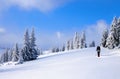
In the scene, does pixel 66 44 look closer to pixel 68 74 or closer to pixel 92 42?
pixel 92 42

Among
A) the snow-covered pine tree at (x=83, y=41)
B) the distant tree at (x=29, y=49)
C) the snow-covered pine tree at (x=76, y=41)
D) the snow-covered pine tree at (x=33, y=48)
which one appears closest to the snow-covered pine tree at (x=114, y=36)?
the snow-covered pine tree at (x=33, y=48)

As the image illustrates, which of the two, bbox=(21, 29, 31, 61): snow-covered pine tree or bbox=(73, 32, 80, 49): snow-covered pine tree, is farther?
bbox=(73, 32, 80, 49): snow-covered pine tree

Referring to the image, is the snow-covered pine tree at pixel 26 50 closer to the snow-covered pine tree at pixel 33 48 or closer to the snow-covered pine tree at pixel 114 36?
the snow-covered pine tree at pixel 33 48

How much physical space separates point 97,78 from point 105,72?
2.21 metres

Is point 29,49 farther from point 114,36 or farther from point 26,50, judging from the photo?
point 114,36

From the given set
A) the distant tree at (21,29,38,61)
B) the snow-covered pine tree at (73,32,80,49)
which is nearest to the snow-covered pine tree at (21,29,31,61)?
the distant tree at (21,29,38,61)

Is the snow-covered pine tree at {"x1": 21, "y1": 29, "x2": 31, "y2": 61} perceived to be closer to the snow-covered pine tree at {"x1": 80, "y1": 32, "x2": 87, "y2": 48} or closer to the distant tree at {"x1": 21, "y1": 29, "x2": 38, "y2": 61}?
the distant tree at {"x1": 21, "y1": 29, "x2": 38, "y2": 61}

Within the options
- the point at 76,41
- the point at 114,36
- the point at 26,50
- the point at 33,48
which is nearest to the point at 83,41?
the point at 76,41

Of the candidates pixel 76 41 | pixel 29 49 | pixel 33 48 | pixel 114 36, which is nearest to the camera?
pixel 114 36

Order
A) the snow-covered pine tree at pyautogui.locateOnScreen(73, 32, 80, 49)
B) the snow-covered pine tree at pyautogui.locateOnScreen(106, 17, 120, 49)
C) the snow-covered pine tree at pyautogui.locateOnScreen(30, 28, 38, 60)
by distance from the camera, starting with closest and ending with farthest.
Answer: the snow-covered pine tree at pyautogui.locateOnScreen(106, 17, 120, 49) < the snow-covered pine tree at pyautogui.locateOnScreen(30, 28, 38, 60) < the snow-covered pine tree at pyautogui.locateOnScreen(73, 32, 80, 49)

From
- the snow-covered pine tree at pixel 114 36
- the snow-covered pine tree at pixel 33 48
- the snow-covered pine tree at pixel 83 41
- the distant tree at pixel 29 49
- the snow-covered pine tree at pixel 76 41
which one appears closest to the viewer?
the snow-covered pine tree at pixel 114 36

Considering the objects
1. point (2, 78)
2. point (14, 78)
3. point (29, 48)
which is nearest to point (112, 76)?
point (14, 78)

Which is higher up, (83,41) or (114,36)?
(114,36)

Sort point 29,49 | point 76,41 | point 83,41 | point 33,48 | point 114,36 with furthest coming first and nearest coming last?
point 76,41 < point 83,41 < point 33,48 < point 29,49 < point 114,36
